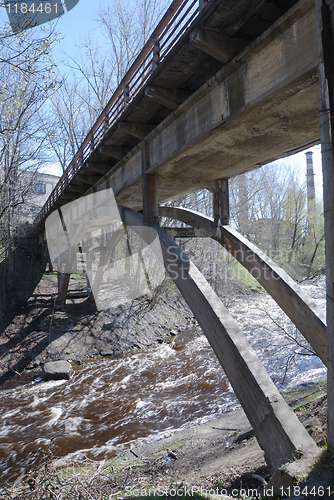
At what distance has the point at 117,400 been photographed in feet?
30.8

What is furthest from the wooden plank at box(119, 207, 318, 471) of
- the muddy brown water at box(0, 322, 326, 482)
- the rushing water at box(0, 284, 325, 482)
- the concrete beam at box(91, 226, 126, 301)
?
the concrete beam at box(91, 226, 126, 301)

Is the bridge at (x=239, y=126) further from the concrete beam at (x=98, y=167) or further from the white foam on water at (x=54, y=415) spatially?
the white foam on water at (x=54, y=415)

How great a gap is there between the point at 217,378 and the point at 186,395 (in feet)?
4.33

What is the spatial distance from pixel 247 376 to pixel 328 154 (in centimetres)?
232

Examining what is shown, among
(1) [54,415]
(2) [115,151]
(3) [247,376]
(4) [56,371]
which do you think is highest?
(2) [115,151]

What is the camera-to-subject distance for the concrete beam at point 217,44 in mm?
3711

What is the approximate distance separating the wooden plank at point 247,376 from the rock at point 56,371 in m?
8.33

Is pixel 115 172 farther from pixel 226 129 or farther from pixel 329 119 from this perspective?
pixel 329 119

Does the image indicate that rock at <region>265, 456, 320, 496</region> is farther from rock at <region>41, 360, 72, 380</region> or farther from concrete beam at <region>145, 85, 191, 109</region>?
rock at <region>41, 360, 72, 380</region>

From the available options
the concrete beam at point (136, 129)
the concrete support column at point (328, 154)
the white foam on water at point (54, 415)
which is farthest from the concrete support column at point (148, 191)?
the white foam on water at point (54, 415)

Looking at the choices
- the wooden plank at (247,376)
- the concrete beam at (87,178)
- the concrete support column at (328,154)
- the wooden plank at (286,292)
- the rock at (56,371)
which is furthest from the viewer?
the rock at (56,371)

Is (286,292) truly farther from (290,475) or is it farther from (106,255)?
(106,255)

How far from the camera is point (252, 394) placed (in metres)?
3.40

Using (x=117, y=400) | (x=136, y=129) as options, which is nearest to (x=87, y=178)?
Result: (x=136, y=129)
